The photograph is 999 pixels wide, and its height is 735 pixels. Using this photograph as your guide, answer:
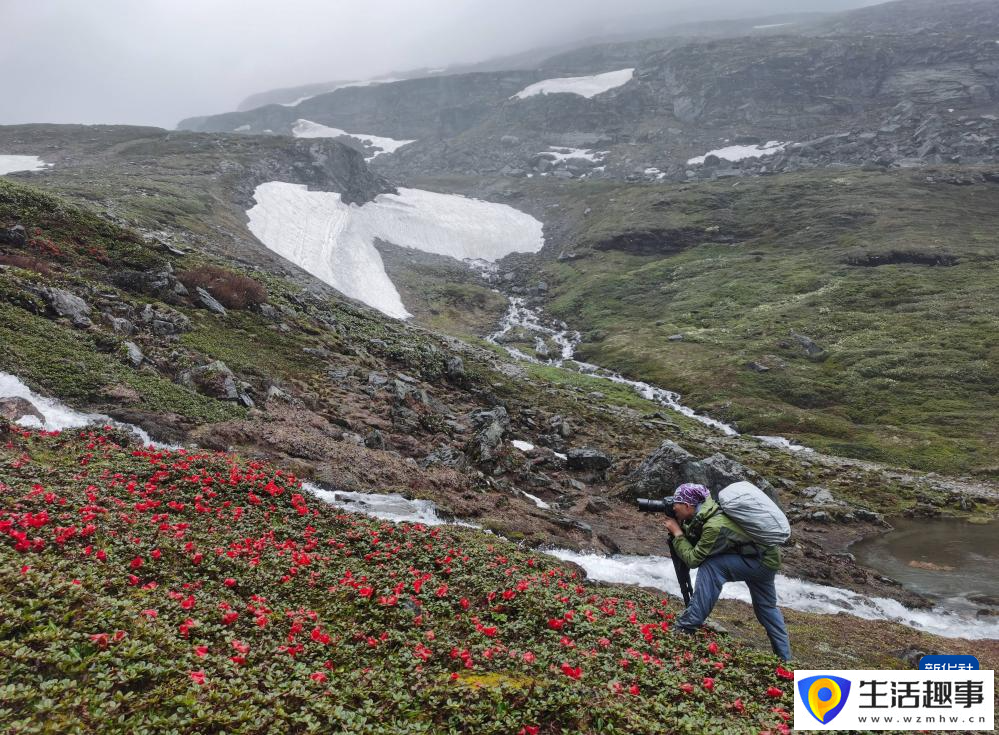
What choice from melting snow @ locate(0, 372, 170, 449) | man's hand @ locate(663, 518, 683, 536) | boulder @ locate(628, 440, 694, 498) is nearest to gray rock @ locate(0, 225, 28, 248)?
melting snow @ locate(0, 372, 170, 449)

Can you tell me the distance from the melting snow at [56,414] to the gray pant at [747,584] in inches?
A: 673

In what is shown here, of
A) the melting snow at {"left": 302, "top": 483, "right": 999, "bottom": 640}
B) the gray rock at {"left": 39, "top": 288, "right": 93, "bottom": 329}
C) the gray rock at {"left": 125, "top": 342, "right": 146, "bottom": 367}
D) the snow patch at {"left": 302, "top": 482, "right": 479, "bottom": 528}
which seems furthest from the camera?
the gray rock at {"left": 39, "top": 288, "right": 93, "bottom": 329}

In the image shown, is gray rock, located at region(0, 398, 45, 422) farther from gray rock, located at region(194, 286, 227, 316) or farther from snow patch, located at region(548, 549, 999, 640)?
snow patch, located at region(548, 549, 999, 640)

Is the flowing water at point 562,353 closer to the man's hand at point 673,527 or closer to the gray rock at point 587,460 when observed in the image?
the gray rock at point 587,460

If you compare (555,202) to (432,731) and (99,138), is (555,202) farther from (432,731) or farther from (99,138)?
(432,731)

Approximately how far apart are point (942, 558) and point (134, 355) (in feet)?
131

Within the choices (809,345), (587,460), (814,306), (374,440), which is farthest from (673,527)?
(814,306)

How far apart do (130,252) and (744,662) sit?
3748 cm

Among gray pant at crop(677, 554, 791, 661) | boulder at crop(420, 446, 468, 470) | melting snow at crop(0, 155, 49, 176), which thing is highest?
melting snow at crop(0, 155, 49, 176)

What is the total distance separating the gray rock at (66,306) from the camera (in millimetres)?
22750

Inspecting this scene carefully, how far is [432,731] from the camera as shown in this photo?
6934mm

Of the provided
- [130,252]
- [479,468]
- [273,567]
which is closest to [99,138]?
[130,252]

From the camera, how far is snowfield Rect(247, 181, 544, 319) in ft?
282

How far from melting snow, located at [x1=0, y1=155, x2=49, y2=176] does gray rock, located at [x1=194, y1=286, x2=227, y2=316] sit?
91835 millimetres
